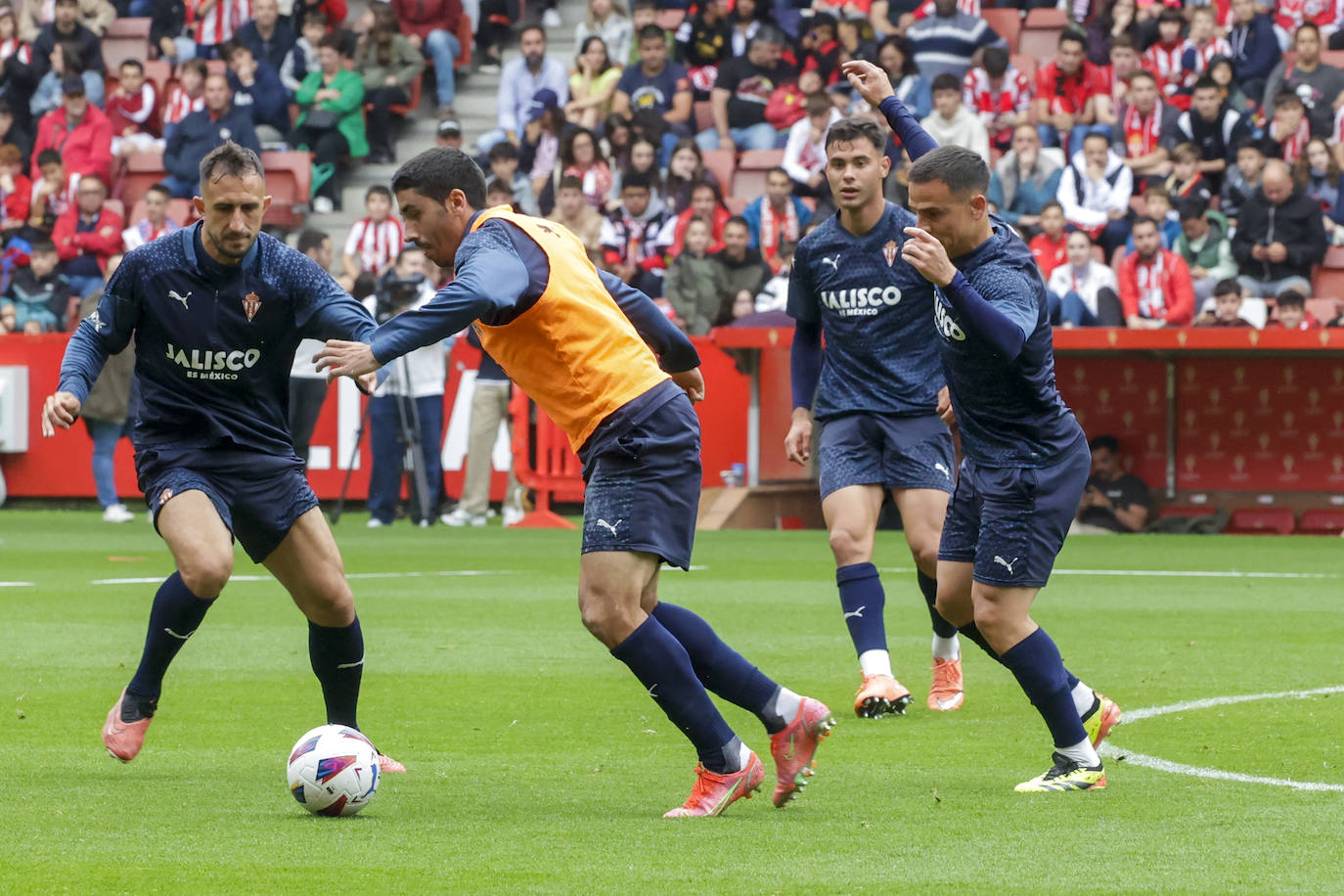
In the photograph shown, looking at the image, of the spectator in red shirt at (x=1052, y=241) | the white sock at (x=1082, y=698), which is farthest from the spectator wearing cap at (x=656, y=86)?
the white sock at (x=1082, y=698)

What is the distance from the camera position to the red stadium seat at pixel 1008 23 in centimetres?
2231

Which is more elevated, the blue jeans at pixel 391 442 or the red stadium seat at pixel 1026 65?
the red stadium seat at pixel 1026 65

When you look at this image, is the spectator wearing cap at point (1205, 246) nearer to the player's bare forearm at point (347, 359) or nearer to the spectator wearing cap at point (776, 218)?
the spectator wearing cap at point (776, 218)

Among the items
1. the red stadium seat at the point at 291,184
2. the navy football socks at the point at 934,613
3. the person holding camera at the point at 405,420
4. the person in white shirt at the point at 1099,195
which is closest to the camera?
the navy football socks at the point at 934,613

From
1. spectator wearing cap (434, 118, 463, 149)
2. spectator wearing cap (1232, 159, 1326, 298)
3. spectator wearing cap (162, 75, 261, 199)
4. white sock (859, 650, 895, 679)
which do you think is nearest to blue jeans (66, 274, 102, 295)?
spectator wearing cap (162, 75, 261, 199)

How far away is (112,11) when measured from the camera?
27.1 meters

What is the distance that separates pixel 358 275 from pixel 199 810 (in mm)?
14938

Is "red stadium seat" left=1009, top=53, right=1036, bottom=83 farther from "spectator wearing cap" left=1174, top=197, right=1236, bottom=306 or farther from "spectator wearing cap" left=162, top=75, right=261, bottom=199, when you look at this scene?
"spectator wearing cap" left=162, top=75, right=261, bottom=199

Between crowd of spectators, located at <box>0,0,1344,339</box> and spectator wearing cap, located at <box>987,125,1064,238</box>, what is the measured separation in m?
0.03

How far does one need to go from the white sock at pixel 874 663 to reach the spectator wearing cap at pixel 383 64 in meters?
18.1

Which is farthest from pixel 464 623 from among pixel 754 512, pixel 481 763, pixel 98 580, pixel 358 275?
pixel 358 275

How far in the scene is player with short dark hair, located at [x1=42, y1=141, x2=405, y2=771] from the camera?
6477 mm

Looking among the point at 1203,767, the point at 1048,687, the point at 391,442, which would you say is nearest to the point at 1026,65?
the point at 391,442

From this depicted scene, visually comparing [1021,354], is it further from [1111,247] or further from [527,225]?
[1111,247]
